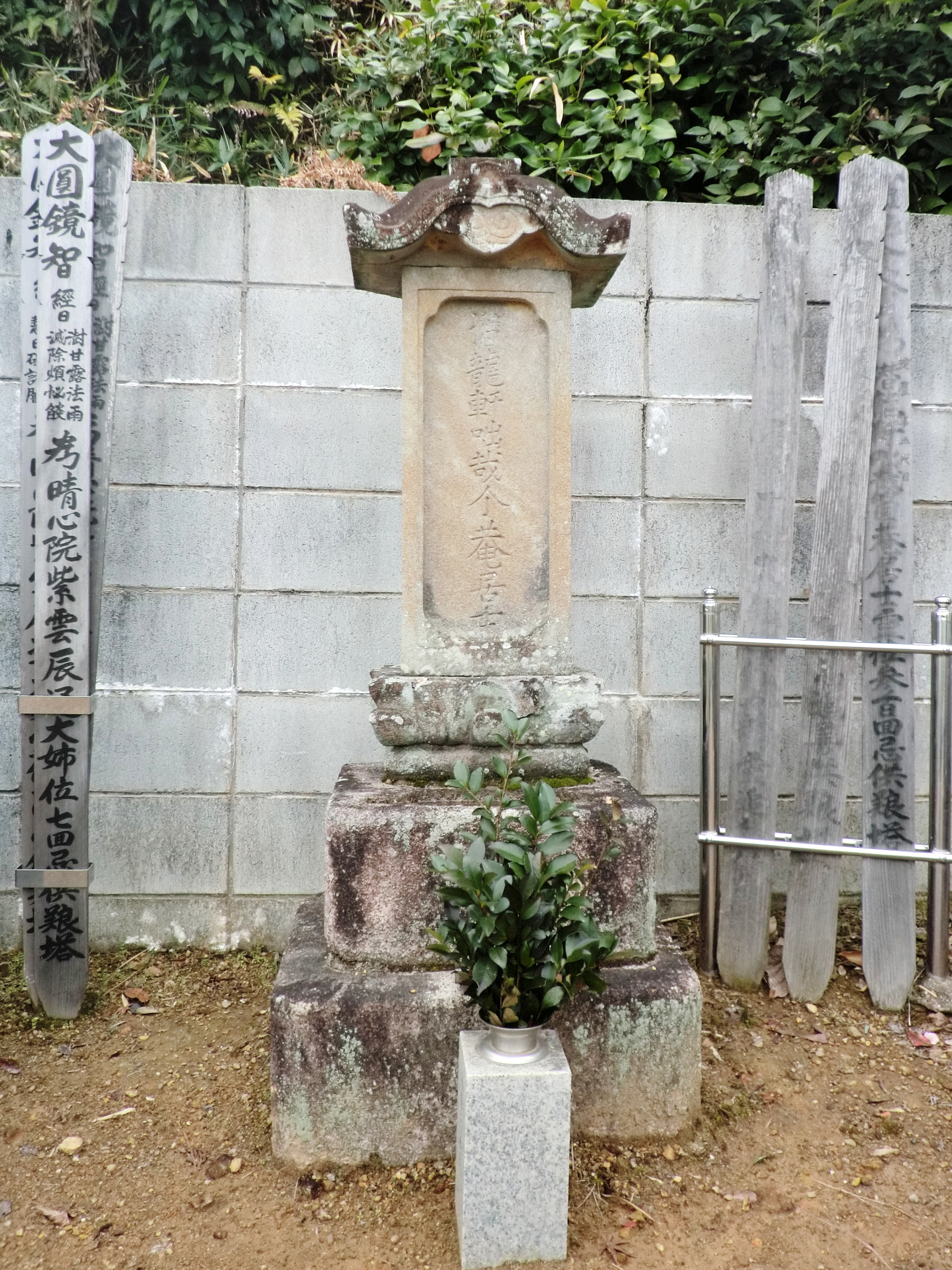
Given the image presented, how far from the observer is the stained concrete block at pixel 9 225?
142 inches

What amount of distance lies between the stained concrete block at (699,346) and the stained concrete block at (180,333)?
190cm

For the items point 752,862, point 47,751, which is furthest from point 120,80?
point 752,862

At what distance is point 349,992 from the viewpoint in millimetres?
2410

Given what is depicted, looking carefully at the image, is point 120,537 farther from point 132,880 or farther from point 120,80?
point 120,80

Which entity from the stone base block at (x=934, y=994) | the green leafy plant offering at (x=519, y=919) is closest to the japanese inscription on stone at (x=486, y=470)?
the green leafy plant offering at (x=519, y=919)

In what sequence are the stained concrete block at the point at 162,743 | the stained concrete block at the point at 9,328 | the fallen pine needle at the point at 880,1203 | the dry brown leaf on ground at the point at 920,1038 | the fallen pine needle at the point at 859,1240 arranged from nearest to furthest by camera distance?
the fallen pine needle at the point at 859,1240, the fallen pine needle at the point at 880,1203, the dry brown leaf on ground at the point at 920,1038, the stained concrete block at the point at 9,328, the stained concrete block at the point at 162,743

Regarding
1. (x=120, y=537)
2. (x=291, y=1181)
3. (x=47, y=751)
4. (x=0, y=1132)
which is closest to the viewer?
(x=291, y=1181)

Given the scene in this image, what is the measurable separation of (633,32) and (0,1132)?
16.8 feet

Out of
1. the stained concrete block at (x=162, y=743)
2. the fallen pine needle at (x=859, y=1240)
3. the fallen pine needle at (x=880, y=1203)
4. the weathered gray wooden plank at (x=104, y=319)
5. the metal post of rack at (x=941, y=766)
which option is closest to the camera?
the fallen pine needle at (x=859, y=1240)

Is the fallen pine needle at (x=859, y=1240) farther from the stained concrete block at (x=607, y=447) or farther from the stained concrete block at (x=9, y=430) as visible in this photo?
the stained concrete block at (x=9, y=430)

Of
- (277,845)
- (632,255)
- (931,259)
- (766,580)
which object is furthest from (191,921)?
(931,259)

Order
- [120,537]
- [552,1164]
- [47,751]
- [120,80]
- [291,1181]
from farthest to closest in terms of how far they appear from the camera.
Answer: [120,80]
[120,537]
[47,751]
[291,1181]
[552,1164]

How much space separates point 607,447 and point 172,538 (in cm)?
202

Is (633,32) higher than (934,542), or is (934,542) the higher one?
(633,32)
